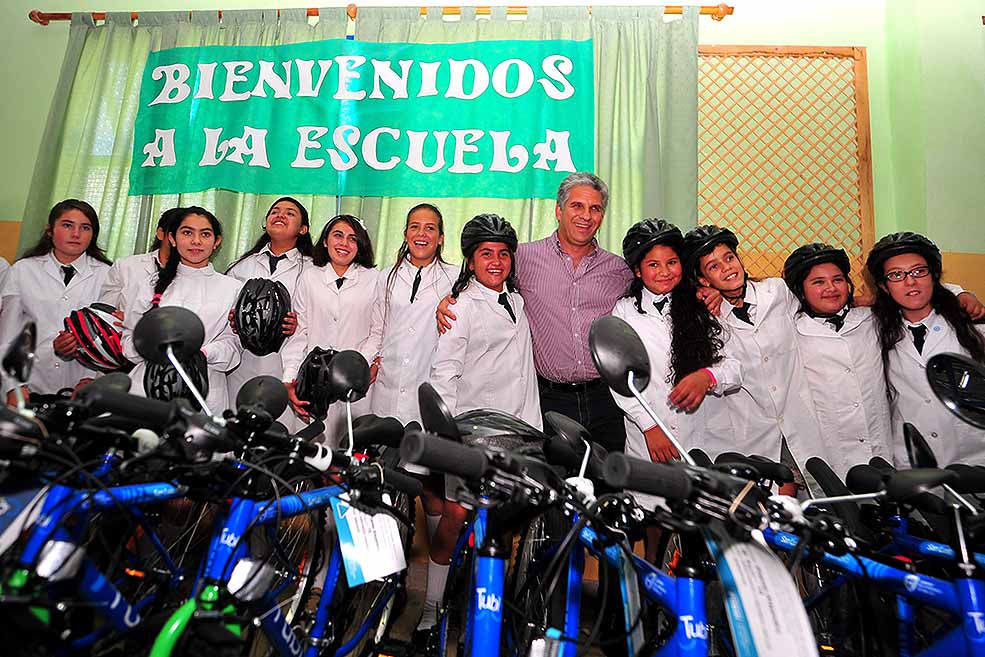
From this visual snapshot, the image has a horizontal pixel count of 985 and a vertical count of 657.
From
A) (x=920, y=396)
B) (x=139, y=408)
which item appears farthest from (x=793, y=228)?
(x=139, y=408)

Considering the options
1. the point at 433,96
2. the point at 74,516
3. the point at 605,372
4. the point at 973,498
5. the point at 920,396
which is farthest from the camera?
the point at 433,96

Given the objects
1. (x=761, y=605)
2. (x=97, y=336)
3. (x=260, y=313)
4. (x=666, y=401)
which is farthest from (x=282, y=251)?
(x=761, y=605)

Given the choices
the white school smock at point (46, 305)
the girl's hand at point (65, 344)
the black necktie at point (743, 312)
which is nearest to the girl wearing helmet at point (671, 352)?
the black necktie at point (743, 312)

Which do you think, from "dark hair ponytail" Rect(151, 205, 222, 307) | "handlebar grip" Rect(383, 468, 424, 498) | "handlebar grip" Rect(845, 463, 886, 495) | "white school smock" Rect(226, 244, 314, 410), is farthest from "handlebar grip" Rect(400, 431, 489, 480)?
"dark hair ponytail" Rect(151, 205, 222, 307)

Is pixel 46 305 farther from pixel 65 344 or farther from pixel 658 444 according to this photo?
pixel 658 444

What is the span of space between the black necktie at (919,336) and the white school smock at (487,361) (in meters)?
1.44

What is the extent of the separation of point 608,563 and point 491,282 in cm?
148

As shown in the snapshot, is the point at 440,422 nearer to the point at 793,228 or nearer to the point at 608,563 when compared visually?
the point at 608,563

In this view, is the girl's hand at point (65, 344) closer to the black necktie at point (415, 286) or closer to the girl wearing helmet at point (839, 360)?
the black necktie at point (415, 286)

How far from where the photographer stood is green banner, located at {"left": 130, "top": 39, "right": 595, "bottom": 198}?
3.96m

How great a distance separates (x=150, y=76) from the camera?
4285 mm

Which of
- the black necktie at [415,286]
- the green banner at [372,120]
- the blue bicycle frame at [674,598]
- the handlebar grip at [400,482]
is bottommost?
the blue bicycle frame at [674,598]

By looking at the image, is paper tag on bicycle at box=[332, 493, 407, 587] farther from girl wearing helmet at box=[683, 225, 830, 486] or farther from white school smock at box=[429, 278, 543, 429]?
girl wearing helmet at box=[683, 225, 830, 486]

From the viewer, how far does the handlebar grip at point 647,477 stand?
3.27 ft
